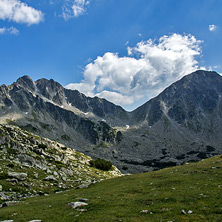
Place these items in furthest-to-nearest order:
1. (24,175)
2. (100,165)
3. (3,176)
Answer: (100,165) < (24,175) < (3,176)

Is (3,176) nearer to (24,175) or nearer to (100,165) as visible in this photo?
(24,175)

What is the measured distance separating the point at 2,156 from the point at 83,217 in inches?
1750

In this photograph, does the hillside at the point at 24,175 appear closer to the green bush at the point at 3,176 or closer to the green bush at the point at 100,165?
the green bush at the point at 3,176

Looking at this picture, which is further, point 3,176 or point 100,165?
point 100,165

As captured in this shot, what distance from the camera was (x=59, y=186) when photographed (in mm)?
42875

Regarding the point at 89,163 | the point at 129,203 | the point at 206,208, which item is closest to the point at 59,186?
the point at 129,203

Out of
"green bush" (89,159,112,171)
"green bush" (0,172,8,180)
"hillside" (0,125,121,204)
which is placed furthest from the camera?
"green bush" (89,159,112,171)

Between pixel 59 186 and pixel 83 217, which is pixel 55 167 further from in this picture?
pixel 83 217

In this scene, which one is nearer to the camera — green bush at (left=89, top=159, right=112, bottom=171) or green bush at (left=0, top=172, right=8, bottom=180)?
green bush at (left=0, top=172, right=8, bottom=180)

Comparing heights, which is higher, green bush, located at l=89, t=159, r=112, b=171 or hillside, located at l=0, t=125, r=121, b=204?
hillside, located at l=0, t=125, r=121, b=204

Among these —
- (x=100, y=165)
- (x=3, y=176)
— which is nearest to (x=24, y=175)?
(x=3, y=176)

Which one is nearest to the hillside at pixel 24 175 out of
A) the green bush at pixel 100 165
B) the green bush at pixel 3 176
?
the green bush at pixel 3 176

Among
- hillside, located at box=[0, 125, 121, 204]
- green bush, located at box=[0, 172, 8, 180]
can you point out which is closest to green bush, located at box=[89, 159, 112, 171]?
hillside, located at box=[0, 125, 121, 204]

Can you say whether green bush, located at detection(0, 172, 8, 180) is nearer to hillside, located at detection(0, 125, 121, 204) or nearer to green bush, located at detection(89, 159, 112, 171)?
hillside, located at detection(0, 125, 121, 204)
